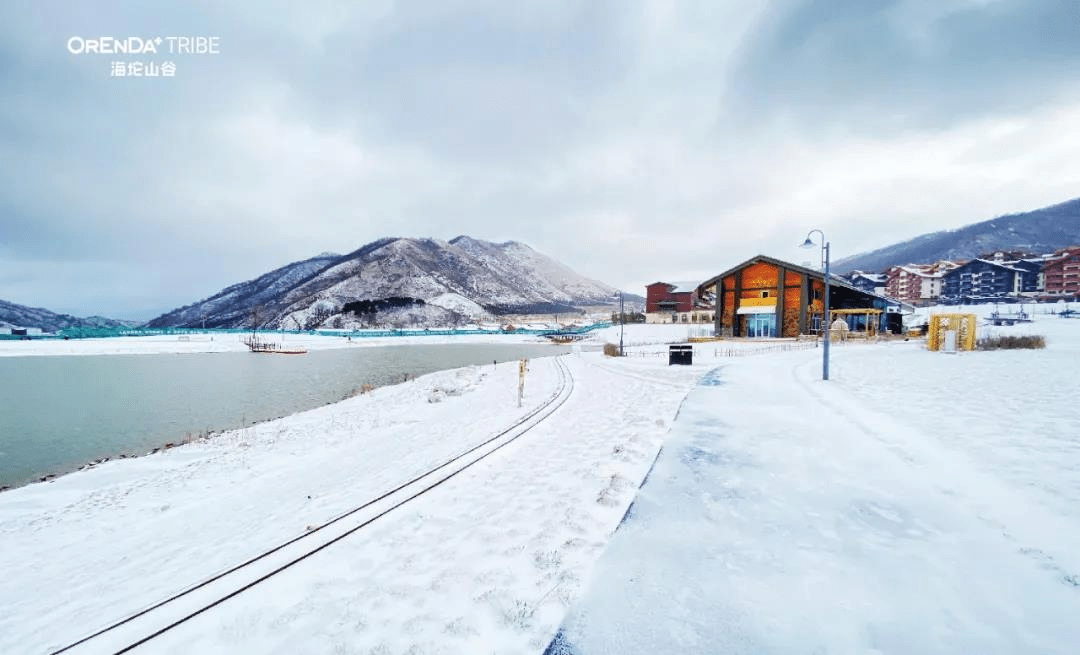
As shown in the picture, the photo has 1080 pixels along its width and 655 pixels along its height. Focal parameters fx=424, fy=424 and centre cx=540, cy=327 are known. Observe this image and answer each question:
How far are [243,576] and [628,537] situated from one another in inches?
193

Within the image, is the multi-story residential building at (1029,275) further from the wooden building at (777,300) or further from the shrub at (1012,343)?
the shrub at (1012,343)

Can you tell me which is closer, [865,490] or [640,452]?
[865,490]

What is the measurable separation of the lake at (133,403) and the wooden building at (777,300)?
32.6m

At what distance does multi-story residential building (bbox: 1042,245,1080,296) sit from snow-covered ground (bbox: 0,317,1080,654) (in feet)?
375

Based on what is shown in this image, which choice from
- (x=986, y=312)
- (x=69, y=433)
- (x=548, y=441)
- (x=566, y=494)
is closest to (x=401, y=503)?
(x=566, y=494)

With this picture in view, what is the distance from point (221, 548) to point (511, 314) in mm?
190723

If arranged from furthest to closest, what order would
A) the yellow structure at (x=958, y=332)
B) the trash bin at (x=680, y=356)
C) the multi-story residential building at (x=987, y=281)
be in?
the multi-story residential building at (x=987, y=281), the yellow structure at (x=958, y=332), the trash bin at (x=680, y=356)

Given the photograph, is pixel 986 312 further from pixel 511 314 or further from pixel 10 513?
pixel 511 314

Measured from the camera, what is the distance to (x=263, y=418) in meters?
19.4

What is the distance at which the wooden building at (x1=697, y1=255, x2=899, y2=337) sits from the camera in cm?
4200

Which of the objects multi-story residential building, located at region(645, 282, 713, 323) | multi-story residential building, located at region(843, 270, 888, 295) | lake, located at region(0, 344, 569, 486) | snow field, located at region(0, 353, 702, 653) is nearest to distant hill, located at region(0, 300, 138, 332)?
lake, located at region(0, 344, 569, 486)

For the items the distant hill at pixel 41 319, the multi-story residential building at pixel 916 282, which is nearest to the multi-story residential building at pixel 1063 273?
the multi-story residential building at pixel 916 282

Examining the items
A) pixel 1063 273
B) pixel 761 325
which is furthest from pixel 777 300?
pixel 1063 273

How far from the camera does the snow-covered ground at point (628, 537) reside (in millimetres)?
3846
